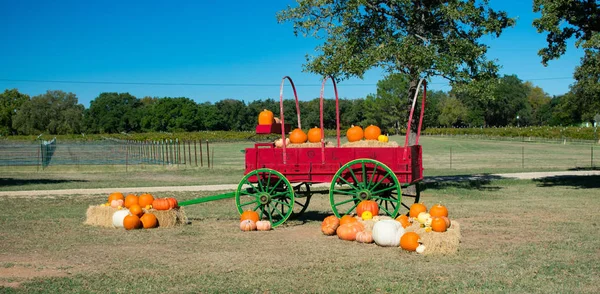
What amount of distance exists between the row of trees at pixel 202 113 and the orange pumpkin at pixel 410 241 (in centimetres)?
9598

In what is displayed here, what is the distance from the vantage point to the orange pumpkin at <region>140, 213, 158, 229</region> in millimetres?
13297

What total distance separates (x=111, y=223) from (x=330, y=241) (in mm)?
5359

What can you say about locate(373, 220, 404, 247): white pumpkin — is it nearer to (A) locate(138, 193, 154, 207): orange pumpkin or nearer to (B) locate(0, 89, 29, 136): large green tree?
(A) locate(138, 193, 154, 207): orange pumpkin

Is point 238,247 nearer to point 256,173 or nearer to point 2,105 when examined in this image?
point 256,173

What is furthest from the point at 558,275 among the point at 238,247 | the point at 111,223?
the point at 111,223

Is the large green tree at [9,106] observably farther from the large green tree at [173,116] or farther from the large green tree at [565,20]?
the large green tree at [565,20]

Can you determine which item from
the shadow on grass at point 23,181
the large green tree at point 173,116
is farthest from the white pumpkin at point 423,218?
the large green tree at point 173,116

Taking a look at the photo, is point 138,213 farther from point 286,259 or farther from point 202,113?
point 202,113

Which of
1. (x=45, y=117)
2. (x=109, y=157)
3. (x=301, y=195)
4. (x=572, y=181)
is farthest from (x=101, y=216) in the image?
(x=45, y=117)

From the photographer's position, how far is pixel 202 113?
136 metres

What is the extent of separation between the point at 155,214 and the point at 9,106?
134958mm

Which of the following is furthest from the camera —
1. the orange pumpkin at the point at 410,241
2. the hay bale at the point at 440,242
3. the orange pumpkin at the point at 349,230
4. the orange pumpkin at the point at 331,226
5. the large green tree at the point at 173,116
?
the large green tree at the point at 173,116

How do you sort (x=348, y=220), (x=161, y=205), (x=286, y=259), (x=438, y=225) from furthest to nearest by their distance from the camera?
(x=161, y=205) → (x=348, y=220) → (x=438, y=225) → (x=286, y=259)

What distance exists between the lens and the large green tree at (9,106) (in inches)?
5113
